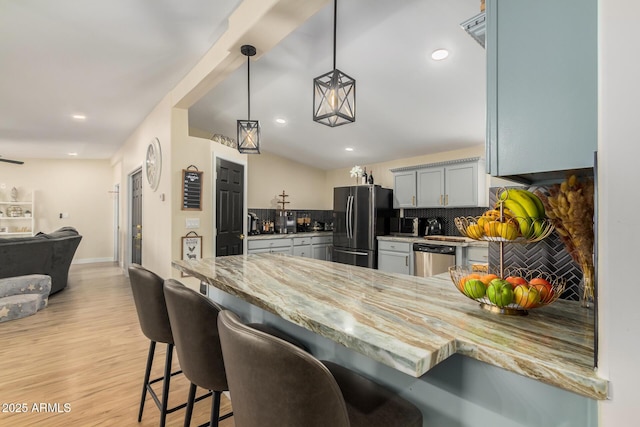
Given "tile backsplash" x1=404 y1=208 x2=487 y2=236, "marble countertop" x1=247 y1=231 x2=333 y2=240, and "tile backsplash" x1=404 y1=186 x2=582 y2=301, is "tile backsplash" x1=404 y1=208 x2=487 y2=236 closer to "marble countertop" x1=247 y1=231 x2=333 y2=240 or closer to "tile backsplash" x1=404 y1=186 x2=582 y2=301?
"marble countertop" x1=247 y1=231 x2=333 y2=240

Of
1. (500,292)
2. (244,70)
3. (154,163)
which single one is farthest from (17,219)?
(500,292)

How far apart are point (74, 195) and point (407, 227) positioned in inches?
307

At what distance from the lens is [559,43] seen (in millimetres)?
754

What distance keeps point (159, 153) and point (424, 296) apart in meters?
4.11

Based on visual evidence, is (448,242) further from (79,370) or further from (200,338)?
(79,370)

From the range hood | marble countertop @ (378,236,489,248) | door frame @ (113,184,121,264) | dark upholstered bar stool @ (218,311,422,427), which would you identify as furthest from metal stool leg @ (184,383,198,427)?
door frame @ (113,184,121,264)

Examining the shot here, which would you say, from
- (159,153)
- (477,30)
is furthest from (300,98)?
(477,30)

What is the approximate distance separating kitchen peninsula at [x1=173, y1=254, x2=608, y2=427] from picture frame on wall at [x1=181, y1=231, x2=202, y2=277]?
284 cm

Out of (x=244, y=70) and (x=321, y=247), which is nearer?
(x=244, y=70)

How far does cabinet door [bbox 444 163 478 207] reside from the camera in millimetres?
4359

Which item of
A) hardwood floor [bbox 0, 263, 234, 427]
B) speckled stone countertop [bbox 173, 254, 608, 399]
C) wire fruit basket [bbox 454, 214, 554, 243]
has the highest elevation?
wire fruit basket [bbox 454, 214, 554, 243]

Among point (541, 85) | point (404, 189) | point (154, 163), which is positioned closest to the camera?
point (541, 85)

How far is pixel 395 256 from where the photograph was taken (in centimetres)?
492

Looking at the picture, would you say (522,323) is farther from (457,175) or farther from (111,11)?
(457,175)
